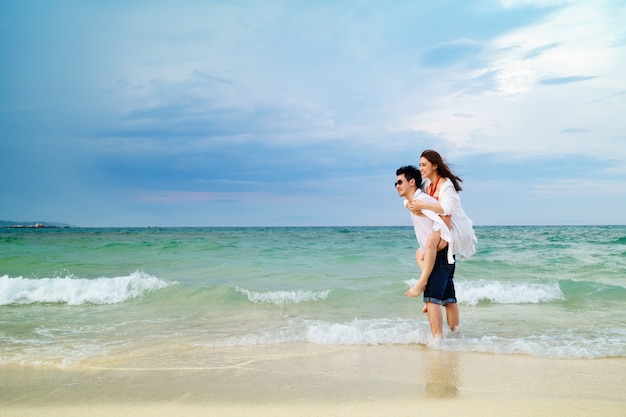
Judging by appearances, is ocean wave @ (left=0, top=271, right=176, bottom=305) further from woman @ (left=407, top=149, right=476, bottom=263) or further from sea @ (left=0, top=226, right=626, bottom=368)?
woman @ (left=407, top=149, right=476, bottom=263)

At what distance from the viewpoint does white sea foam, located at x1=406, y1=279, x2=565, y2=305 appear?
8.76 m

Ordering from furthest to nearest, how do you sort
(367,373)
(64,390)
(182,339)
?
(182,339) → (367,373) → (64,390)

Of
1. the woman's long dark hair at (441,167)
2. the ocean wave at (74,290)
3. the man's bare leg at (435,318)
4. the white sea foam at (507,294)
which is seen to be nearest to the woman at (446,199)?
the woman's long dark hair at (441,167)

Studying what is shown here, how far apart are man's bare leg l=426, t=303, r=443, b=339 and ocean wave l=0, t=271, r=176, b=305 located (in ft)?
21.1

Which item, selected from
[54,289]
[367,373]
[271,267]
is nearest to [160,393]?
[367,373]

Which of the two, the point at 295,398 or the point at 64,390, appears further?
the point at 64,390

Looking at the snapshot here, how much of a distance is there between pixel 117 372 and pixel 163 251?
15.1m

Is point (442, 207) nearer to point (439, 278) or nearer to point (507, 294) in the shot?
point (439, 278)

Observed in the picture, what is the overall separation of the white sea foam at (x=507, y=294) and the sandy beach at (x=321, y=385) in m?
4.01

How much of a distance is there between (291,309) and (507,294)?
420cm

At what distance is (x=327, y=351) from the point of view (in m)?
5.06

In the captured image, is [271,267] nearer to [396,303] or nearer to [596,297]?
[396,303]

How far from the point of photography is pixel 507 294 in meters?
8.98

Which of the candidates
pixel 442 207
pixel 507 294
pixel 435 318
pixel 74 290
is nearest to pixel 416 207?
pixel 442 207
